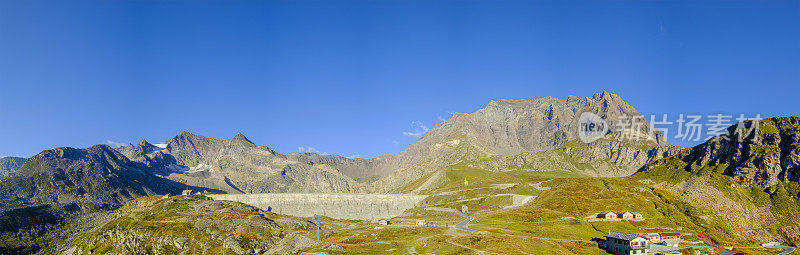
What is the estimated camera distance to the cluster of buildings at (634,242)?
121 metres

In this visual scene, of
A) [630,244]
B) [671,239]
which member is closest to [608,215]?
[671,239]

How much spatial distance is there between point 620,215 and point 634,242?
179ft

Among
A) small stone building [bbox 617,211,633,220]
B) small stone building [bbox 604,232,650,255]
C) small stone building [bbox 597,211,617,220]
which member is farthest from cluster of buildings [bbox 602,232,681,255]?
small stone building [bbox 617,211,633,220]

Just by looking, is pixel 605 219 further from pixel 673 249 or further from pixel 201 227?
pixel 201 227

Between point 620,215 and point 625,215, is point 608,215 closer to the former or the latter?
point 620,215

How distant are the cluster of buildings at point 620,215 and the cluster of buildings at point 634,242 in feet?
83.2

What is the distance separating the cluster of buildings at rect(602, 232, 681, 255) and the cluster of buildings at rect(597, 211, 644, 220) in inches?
999

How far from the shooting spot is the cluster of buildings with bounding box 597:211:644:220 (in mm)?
169000

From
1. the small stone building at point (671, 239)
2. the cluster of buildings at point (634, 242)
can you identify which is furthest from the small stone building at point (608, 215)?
the cluster of buildings at point (634, 242)

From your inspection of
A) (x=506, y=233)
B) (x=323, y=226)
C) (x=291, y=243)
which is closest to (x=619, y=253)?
(x=506, y=233)

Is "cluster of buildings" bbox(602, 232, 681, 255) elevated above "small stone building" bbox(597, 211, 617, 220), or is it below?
below

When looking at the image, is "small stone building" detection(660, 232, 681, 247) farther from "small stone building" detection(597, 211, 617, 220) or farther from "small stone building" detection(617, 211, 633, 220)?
"small stone building" detection(597, 211, 617, 220)

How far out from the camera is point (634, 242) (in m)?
121

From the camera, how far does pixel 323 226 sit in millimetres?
197250
